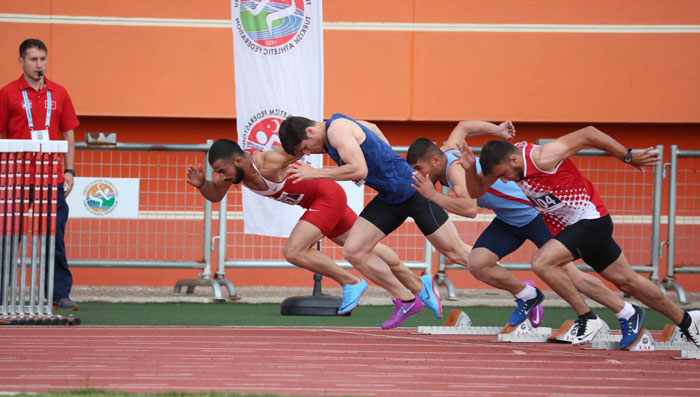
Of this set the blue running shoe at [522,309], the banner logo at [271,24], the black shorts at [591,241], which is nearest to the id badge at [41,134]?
the banner logo at [271,24]

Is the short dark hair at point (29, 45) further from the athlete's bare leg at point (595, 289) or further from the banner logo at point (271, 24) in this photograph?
the athlete's bare leg at point (595, 289)

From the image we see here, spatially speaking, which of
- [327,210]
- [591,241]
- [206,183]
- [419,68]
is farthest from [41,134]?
[419,68]

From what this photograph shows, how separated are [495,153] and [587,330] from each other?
158 centimetres

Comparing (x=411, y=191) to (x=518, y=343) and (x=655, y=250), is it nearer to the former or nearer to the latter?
(x=518, y=343)

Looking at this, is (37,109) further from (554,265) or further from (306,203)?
(554,265)

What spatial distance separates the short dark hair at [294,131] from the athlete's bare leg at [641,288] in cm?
257

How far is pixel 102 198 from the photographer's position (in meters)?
11.0

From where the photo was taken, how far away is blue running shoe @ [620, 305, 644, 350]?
7.03 m

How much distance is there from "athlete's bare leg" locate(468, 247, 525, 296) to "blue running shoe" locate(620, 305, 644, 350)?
3.45 feet

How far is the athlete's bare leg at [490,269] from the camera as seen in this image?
25.8ft

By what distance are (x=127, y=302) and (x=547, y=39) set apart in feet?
23.5

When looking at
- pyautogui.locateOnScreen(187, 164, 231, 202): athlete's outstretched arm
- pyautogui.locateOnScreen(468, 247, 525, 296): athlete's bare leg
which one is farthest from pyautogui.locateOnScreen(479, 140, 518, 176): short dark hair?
pyautogui.locateOnScreen(187, 164, 231, 202): athlete's outstretched arm

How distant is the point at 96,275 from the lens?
44.3ft

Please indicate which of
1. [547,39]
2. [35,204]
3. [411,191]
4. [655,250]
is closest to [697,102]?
[547,39]
